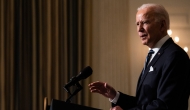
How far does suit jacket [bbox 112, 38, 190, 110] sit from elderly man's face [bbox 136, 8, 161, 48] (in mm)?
81

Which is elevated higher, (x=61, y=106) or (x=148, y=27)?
(x=148, y=27)

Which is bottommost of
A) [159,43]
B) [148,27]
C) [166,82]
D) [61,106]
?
[61,106]

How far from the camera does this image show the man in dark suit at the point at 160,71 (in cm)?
178

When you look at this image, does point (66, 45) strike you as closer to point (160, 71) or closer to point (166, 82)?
point (160, 71)

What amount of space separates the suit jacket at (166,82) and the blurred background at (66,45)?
2.12 m

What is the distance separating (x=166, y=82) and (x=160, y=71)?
136 millimetres

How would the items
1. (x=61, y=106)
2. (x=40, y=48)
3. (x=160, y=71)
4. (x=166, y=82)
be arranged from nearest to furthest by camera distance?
1. (x=61, y=106)
2. (x=166, y=82)
3. (x=160, y=71)
4. (x=40, y=48)

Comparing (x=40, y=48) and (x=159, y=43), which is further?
(x=40, y=48)

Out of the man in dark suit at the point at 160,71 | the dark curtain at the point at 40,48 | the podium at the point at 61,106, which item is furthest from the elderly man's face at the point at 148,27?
the dark curtain at the point at 40,48

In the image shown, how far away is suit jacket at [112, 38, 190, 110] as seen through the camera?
1.76 meters

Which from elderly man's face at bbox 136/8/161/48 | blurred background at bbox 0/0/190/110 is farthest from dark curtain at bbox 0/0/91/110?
elderly man's face at bbox 136/8/161/48

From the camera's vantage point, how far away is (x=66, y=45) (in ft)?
13.4

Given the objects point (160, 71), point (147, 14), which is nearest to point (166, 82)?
point (160, 71)

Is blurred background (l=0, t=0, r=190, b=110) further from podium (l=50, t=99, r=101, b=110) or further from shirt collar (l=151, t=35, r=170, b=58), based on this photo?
podium (l=50, t=99, r=101, b=110)
